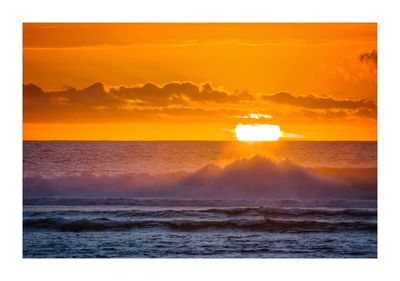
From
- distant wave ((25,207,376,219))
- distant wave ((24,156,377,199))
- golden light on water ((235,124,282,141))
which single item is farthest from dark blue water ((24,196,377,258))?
golden light on water ((235,124,282,141))

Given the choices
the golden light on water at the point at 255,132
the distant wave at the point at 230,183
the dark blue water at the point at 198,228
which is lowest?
the dark blue water at the point at 198,228

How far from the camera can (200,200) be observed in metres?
8.98

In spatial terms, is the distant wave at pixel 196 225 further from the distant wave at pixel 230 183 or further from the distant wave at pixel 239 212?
the distant wave at pixel 230 183

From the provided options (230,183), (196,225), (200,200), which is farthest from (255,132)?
(196,225)

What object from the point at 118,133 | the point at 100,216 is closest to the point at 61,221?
the point at 100,216

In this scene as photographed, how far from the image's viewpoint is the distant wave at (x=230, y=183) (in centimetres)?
849

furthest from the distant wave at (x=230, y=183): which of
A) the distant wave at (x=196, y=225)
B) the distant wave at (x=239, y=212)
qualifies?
the distant wave at (x=196, y=225)

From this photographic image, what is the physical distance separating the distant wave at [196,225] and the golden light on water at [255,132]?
3.09ft

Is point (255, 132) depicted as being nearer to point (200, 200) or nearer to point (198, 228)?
point (200, 200)

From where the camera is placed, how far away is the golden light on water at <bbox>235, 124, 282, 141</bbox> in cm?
845

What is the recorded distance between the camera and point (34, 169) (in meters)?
8.44

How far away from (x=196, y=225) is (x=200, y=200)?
0.56m
